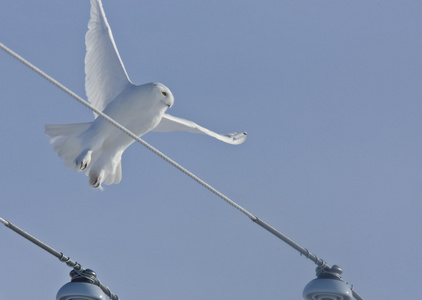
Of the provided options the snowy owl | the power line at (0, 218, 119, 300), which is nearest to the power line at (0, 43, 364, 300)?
the power line at (0, 218, 119, 300)

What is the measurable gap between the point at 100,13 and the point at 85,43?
1.74ft

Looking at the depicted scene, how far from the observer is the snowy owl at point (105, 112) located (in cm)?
1838

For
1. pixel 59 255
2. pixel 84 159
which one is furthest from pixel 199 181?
pixel 84 159

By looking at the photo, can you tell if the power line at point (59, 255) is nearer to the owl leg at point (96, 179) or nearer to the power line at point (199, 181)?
the power line at point (199, 181)

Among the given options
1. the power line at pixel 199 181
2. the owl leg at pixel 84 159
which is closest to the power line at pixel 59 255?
the power line at pixel 199 181

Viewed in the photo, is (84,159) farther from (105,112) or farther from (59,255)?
(59,255)

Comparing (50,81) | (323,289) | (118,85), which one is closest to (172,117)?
(118,85)

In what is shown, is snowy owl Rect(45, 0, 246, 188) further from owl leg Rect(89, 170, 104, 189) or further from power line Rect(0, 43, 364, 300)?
power line Rect(0, 43, 364, 300)

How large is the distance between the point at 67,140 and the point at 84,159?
61cm

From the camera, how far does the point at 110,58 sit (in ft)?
65.2

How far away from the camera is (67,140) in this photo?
1883 cm

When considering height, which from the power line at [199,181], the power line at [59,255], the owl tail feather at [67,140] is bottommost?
the power line at [59,255]

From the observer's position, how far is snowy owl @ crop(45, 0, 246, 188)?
18375 millimetres

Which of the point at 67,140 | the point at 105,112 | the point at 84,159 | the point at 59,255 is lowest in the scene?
the point at 59,255
